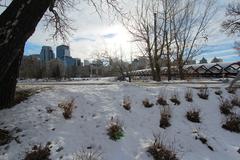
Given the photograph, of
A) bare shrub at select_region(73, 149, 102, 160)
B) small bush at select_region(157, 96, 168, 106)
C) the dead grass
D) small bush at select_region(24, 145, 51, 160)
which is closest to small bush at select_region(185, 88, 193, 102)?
small bush at select_region(157, 96, 168, 106)

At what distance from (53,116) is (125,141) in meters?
2.43

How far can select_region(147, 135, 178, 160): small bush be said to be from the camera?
589 cm

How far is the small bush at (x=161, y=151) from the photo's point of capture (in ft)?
19.3

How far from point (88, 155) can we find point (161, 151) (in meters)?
1.67

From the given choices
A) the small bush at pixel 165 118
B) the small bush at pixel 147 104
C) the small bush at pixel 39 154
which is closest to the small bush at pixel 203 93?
the small bush at pixel 165 118

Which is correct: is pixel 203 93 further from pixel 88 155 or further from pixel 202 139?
pixel 88 155

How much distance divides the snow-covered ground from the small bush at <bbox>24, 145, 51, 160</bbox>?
129mm

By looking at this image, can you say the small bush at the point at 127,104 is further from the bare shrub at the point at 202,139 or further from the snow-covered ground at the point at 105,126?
the bare shrub at the point at 202,139

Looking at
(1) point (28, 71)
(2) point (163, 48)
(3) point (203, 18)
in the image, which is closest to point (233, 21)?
(3) point (203, 18)

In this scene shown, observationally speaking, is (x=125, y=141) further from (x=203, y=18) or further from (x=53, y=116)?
(x=203, y=18)

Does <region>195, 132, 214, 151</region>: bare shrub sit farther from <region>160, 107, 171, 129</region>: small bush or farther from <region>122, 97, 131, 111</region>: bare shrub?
<region>122, 97, 131, 111</region>: bare shrub

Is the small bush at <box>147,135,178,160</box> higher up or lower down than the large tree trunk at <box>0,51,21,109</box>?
lower down

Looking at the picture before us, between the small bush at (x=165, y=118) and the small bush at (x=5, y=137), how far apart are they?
13.6 ft

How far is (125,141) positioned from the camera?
257 inches
